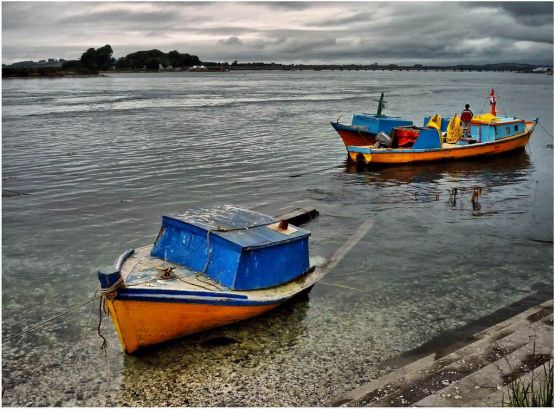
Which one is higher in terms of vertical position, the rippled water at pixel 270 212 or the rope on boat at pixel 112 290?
the rope on boat at pixel 112 290

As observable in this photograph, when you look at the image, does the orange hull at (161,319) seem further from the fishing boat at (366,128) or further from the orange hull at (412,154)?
the fishing boat at (366,128)

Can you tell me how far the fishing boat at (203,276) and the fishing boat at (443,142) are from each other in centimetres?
1703

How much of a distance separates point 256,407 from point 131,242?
927 cm

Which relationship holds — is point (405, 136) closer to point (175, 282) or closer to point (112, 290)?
point (175, 282)

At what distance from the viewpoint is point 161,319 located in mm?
9875

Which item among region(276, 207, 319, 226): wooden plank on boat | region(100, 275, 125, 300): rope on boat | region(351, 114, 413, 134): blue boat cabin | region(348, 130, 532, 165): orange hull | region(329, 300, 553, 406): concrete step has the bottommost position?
region(329, 300, 553, 406): concrete step

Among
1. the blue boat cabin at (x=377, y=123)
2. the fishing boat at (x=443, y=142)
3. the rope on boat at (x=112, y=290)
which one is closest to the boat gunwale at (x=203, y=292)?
the rope on boat at (x=112, y=290)

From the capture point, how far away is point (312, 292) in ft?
42.5

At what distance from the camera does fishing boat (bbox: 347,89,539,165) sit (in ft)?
92.7

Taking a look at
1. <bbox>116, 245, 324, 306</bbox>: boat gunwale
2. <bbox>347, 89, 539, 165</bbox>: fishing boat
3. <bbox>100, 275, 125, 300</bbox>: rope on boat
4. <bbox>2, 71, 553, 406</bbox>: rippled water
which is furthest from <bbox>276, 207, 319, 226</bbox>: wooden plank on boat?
<bbox>347, 89, 539, 165</bbox>: fishing boat

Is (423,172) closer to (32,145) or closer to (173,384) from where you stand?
(173,384)

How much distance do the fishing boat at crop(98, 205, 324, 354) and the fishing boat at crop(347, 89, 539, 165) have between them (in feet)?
55.9

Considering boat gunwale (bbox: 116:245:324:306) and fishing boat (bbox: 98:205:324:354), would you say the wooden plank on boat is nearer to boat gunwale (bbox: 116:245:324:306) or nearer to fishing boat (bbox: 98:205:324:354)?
fishing boat (bbox: 98:205:324:354)

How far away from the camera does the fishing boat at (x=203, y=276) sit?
9.62 meters
